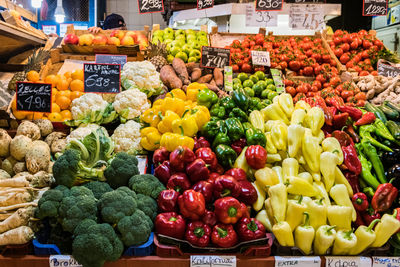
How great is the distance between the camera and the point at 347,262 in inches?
72.3

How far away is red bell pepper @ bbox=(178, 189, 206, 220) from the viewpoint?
1.84 metres

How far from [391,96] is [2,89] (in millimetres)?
4209

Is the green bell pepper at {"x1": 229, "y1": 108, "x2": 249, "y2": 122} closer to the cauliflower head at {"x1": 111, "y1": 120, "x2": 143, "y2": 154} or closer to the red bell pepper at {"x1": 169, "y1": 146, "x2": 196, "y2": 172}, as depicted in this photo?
the red bell pepper at {"x1": 169, "y1": 146, "x2": 196, "y2": 172}

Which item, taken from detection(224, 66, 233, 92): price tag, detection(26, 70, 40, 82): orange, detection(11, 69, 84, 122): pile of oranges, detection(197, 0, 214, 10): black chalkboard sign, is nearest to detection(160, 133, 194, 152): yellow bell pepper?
detection(11, 69, 84, 122): pile of oranges

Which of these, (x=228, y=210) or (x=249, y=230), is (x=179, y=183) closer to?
(x=228, y=210)

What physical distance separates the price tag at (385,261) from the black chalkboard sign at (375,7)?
4047mm

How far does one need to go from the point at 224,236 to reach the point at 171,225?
0.32 metres

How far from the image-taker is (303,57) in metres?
4.23

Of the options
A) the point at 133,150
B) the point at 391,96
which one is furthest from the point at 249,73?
the point at 133,150

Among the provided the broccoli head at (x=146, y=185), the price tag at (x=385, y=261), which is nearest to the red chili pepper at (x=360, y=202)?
the price tag at (x=385, y=261)

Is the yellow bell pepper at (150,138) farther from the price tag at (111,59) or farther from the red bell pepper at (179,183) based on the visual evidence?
the price tag at (111,59)

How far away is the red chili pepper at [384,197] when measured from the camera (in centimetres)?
209

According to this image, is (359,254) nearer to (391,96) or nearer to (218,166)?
(218,166)

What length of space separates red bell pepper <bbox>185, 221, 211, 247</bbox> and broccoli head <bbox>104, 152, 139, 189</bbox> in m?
0.54
